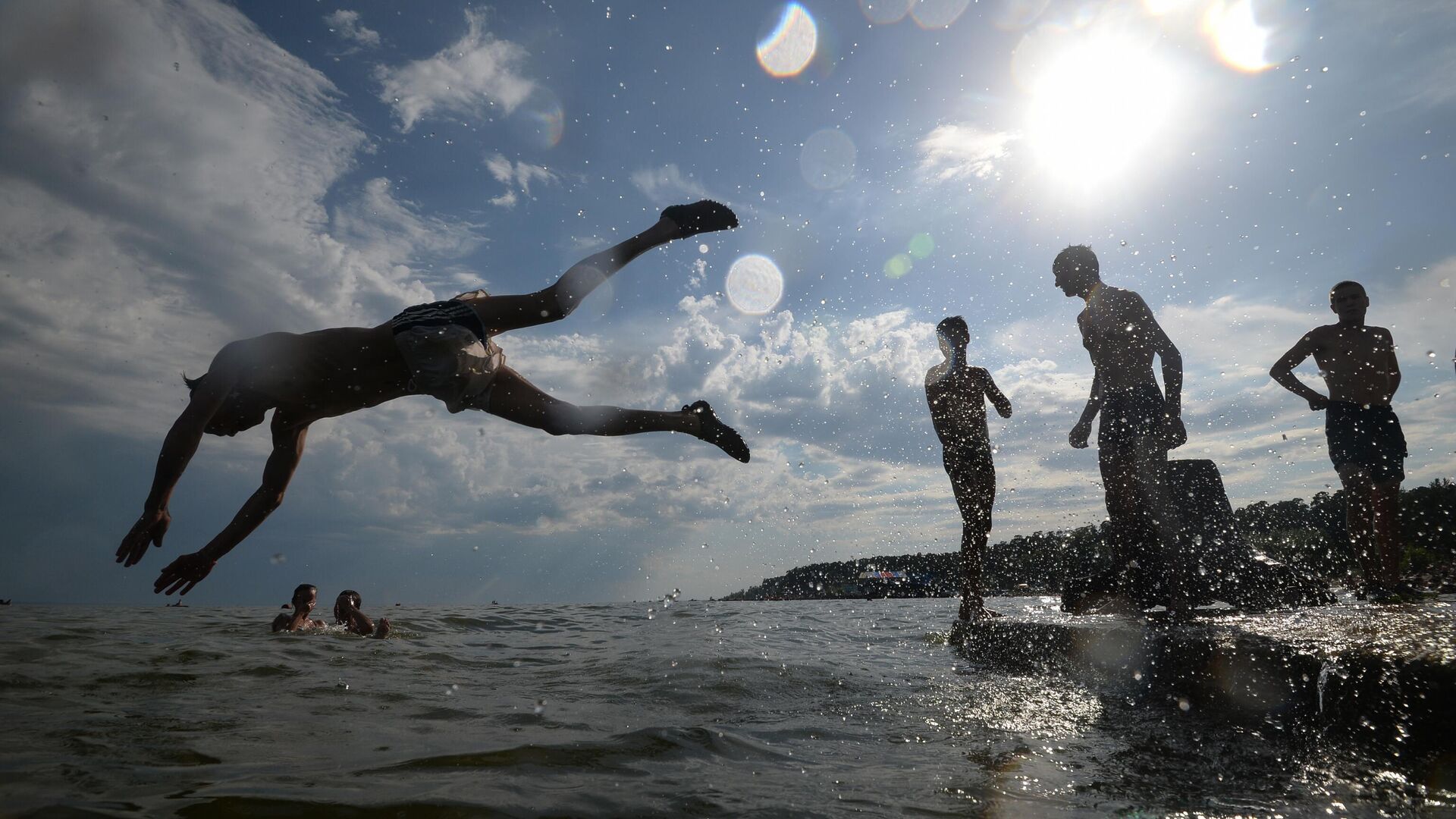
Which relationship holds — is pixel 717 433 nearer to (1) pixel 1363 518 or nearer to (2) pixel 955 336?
(2) pixel 955 336

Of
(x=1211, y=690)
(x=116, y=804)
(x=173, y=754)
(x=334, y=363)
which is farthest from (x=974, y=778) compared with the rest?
(x=334, y=363)

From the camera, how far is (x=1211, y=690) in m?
2.87

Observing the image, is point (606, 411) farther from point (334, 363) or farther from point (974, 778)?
point (974, 778)

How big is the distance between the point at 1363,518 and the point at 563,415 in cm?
605

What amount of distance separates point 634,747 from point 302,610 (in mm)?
7918

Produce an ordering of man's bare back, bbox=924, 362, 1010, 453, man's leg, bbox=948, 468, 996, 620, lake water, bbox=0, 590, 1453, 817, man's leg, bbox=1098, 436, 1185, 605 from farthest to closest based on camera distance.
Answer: man's bare back, bbox=924, 362, 1010, 453 < man's leg, bbox=948, 468, 996, 620 < man's leg, bbox=1098, 436, 1185, 605 < lake water, bbox=0, 590, 1453, 817

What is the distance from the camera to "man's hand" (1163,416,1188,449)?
16.3 feet

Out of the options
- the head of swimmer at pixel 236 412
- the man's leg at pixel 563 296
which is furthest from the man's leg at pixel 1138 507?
the head of swimmer at pixel 236 412

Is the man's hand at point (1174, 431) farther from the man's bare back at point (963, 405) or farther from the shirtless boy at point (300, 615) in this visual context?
the shirtless boy at point (300, 615)

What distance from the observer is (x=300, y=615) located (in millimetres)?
8172

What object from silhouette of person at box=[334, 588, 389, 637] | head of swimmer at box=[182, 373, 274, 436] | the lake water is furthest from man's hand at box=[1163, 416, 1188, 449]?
silhouette of person at box=[334, 588, 389, 637]

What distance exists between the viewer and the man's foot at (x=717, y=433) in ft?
16.3

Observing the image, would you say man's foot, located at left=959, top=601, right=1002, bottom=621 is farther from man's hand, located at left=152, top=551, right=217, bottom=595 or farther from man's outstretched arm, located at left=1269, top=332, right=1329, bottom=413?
man's hand, located at left=152, top=551, right=217, bottom=595

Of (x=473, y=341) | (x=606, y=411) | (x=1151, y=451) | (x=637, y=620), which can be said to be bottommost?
(x=637, y=620)
